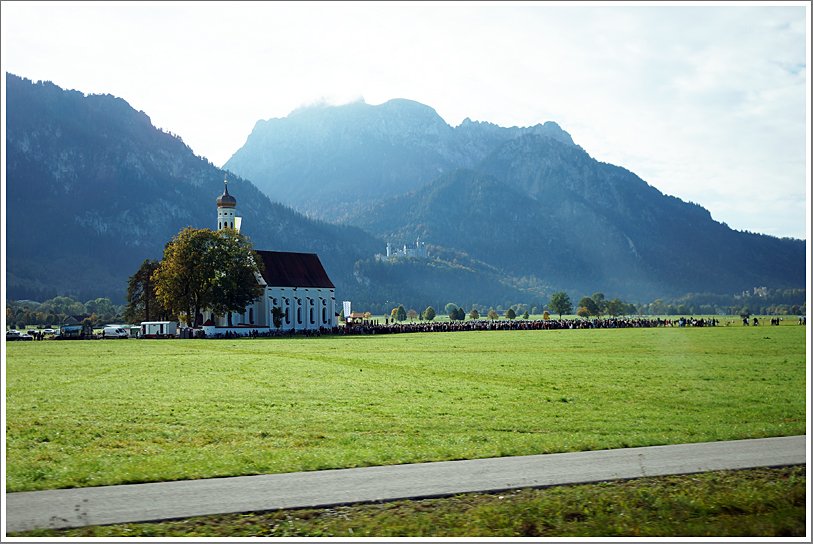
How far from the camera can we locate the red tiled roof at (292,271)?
117 meters

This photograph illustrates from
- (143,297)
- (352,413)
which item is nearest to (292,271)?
(143,297)

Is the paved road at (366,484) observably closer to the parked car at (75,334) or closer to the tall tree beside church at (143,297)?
the parked car at (75,334)

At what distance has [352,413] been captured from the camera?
1841 centimetres

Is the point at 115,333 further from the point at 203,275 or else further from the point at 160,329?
the point at 203,275

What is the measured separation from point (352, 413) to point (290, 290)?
329 feet

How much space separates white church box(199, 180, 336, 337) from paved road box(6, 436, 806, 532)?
97513 millimetres

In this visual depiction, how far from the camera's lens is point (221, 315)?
3329 inches

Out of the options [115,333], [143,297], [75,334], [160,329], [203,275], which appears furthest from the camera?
[143,297]

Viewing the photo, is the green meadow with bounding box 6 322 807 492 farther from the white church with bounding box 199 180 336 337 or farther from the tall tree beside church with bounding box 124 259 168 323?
the white church with bounding box 199 180 336 337

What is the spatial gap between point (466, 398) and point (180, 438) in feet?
28.0

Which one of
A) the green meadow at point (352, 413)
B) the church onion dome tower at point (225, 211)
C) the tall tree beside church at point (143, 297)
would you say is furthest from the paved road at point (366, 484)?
the church onion dome tower at point (225, 211)

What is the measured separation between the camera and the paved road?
9.54 m

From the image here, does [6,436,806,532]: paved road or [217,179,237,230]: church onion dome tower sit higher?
[217,179,237,230]: church onion dome tower

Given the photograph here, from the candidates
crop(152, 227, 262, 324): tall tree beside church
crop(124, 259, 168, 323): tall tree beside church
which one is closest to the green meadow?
crop(152, 227, 262, 324): tall tree beside church
